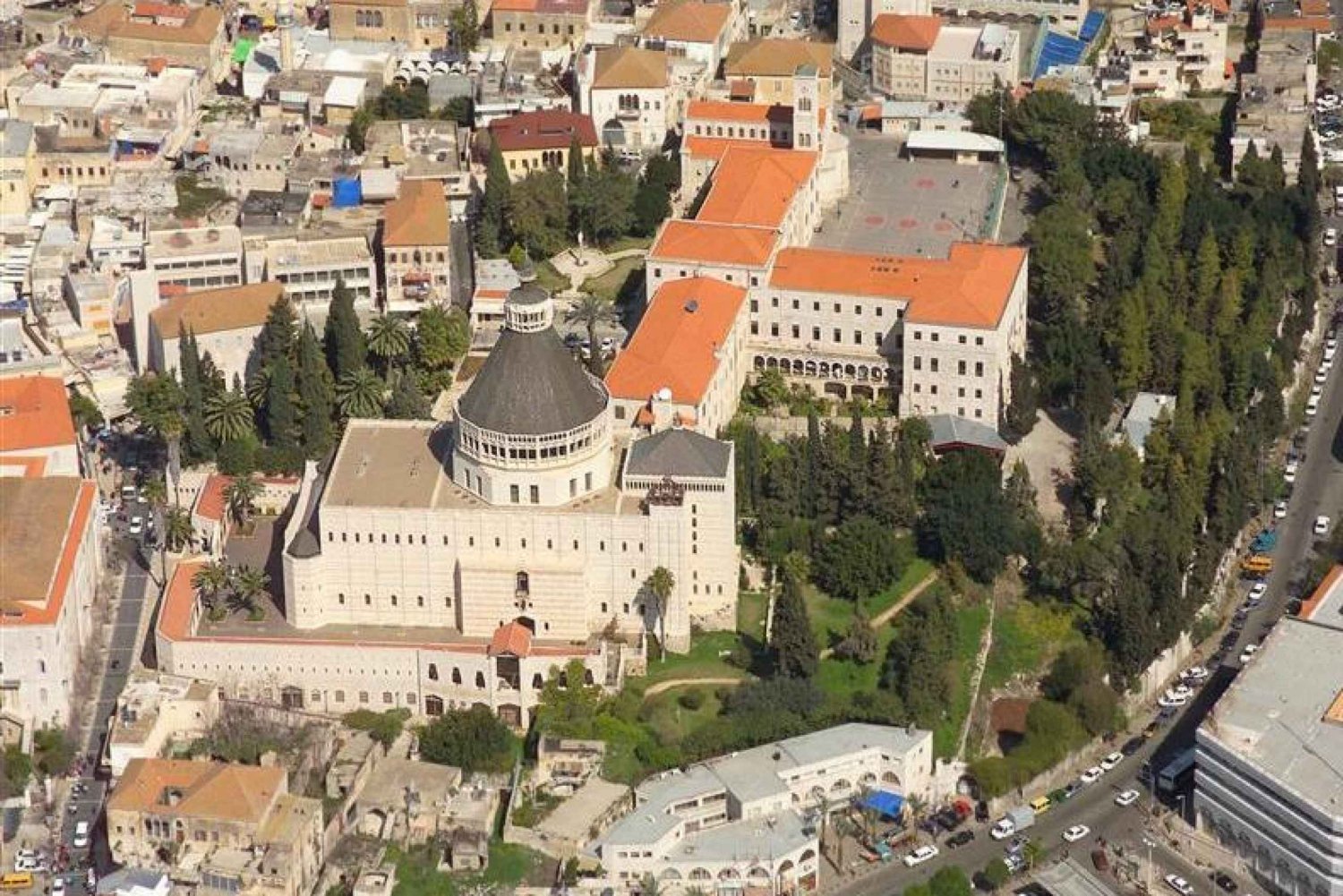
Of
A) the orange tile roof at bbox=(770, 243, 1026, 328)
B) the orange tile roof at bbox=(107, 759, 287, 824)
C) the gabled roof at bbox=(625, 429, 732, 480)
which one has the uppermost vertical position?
the orange tile roof at bbox=(770, 243, 1026, 328)

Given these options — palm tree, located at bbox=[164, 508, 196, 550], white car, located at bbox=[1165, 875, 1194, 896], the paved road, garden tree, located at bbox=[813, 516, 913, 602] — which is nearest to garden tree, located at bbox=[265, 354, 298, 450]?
palm tree, located at bbox=[164, 508, 196, 550]

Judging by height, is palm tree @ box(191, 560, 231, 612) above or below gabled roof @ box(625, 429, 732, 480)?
below

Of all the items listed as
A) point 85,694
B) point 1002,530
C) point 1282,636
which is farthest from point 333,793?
point 1282,636

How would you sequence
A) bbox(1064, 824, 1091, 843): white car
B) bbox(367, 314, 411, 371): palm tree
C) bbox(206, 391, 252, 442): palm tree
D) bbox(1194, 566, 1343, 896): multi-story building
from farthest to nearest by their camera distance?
bbox(367, 314, 411, 371): palm tree → bbox(206, 391, 252, 442): palm tree → bbox(1064, 824, 1091, 843): white car → bbox(1194, 566, 1343, 896): multi-story building

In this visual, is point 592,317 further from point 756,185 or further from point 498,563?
point 498,563

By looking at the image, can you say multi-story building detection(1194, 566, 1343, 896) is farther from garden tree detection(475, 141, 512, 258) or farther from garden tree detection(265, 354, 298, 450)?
garden tree detection(475, 141, 512, 258)

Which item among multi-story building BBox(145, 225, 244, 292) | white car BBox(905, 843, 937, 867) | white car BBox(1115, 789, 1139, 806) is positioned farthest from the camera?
multi-story building BBox(145, 225, 244, 292)

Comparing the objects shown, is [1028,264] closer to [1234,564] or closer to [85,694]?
[1234,564]
